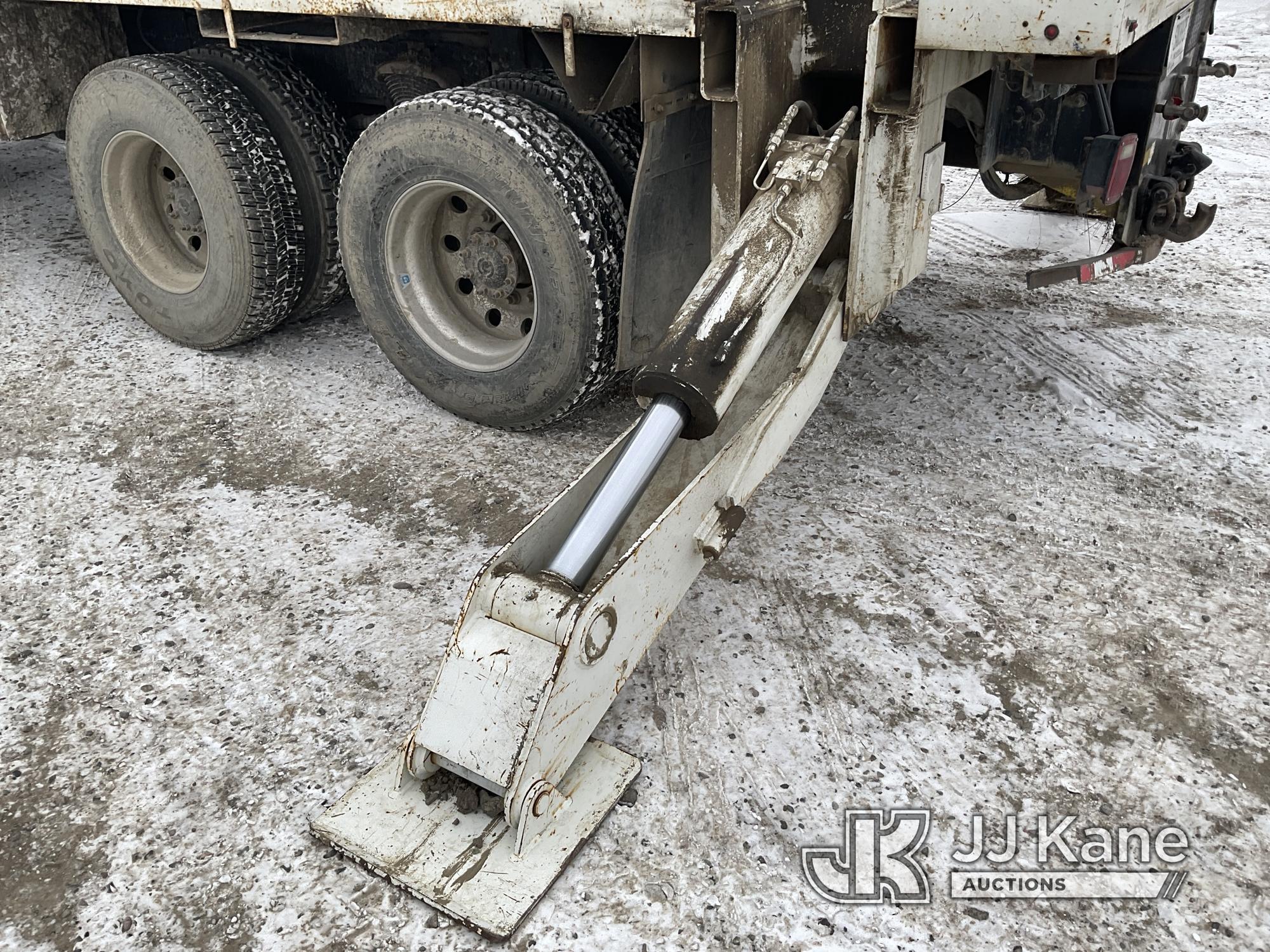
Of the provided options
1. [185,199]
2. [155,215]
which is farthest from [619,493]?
[155,215]

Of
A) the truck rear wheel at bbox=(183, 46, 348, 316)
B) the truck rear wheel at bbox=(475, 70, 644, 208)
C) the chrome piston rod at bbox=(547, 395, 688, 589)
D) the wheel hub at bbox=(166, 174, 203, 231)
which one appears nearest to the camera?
the chrome piston rod at bbox=(547, 395, 688, 589)

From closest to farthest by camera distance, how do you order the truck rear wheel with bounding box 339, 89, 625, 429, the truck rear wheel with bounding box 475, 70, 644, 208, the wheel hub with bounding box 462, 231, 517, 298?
1. the truck rear wheel with bounding box 339, 89, 625, 429
2. the truck rear wheel with bounding box 475, 70, 644, 208
3. the wheel hub with bounding box 462, 231, 517, 298

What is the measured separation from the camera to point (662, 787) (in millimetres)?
2244

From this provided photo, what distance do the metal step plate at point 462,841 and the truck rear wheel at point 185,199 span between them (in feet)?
7.18

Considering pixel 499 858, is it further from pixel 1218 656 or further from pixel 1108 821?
pixel 1218 656

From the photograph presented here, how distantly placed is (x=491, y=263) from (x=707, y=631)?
142cm

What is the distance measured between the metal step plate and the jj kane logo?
460mm

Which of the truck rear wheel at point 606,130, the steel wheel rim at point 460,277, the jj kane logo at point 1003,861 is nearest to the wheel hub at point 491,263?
the steel wheel rim at point 460,277

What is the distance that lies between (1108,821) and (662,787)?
2.94 ft

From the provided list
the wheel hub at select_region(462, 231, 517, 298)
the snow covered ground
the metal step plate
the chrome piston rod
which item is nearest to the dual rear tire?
the wheel hub at select_region(462, 231, 517, 298)

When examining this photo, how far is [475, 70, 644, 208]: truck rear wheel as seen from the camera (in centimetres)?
316

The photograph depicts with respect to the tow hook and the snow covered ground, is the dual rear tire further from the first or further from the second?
the tow hook

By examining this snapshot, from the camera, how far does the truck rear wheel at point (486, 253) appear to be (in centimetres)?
304

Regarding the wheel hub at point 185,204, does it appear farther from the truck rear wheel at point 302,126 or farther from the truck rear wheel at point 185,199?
the truck rear wheel at point 302,126
